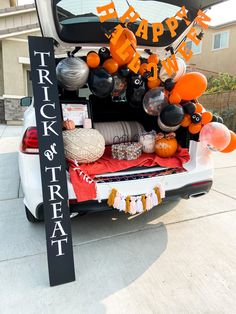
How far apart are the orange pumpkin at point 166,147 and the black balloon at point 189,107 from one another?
32 cm

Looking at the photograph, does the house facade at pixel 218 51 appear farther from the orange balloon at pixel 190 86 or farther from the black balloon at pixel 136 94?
the orange balloon at pixel 190 86

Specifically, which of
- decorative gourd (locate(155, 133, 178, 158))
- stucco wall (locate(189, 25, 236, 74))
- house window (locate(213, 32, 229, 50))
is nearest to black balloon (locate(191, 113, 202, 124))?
decorative gourd (locate(155, 133, 178, 158))

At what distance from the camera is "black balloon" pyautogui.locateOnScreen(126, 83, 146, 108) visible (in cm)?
279

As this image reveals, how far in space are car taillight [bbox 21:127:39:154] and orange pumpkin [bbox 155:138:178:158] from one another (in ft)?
4.00

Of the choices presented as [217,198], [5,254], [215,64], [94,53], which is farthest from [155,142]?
[215,64]

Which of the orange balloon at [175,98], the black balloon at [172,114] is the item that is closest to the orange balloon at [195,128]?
the black balloon at [172,114]

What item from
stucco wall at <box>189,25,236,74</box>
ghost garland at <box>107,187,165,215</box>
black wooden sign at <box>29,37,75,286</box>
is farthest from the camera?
stucco wall at <box>189,25,236,74</box>

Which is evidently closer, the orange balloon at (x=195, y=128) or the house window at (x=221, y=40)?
the orange balloon at (x=195, y=128)

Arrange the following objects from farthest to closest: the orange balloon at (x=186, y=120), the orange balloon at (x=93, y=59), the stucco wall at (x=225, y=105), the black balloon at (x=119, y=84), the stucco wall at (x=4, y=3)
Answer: the stucco wall at (x=4, y=3), the stucco wall at (x=225, y=105), the black balloon at (x=119, y=84), the orange balloon at (x=186, y=120), the orange balloon at (x=93, y=59)

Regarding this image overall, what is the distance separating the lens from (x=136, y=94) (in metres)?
2.83

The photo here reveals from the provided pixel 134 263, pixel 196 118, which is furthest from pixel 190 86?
pixel 134 263

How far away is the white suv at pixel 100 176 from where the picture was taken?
2104 millimetres

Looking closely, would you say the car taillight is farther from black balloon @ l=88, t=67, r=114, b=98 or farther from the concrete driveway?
the concrete driveway

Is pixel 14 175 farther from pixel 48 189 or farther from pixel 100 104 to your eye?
pixel 48 189
